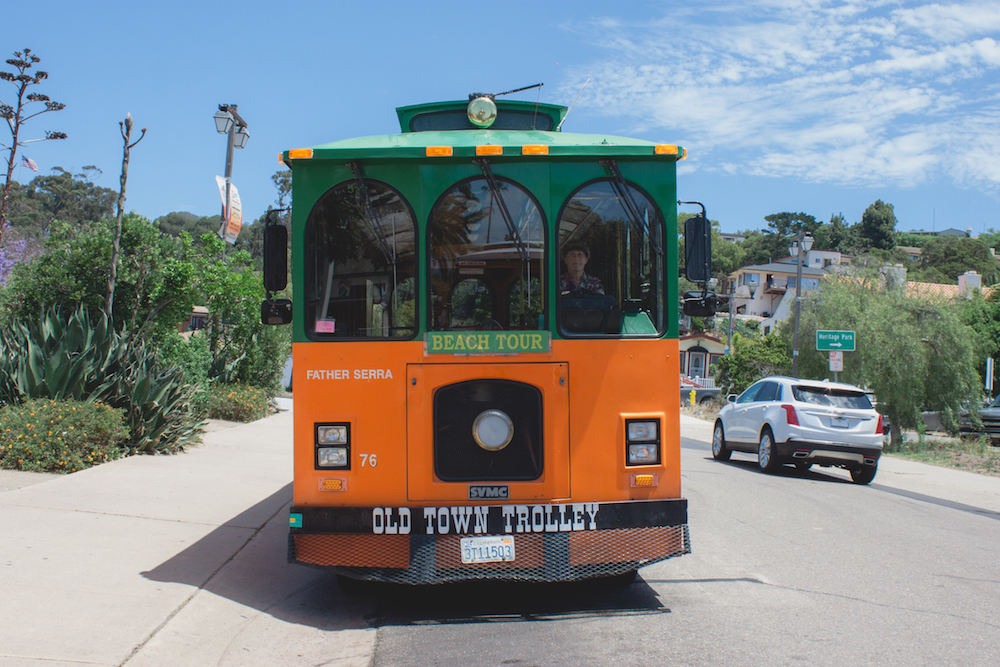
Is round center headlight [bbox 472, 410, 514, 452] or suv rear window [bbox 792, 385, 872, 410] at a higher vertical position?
round center headlight [bbox 472, 410, 514, 452]

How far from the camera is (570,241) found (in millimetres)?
5320

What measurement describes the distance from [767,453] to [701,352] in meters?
48.6

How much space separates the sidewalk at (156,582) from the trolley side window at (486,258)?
6.95 feet

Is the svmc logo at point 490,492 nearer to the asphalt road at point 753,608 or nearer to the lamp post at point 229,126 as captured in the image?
the asphalt road at point 753,608

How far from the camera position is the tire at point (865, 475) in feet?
43.2

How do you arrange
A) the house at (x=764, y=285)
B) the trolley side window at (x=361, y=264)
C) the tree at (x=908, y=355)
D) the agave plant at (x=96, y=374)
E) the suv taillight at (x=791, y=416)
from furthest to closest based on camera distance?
the house at (x=764, y=285) < the tree at (x=908, y=355) < the suv taillight at (x=791, y=416) < the agave plant at (x=96, y=374) < the trolley side window at (x=361, y=264)

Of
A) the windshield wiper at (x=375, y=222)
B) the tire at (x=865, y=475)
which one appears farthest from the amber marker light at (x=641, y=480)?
the tire at (x=865, y=475)

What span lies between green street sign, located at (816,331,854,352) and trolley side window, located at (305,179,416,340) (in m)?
15.9

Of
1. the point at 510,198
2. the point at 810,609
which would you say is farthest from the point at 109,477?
the point at 810,609

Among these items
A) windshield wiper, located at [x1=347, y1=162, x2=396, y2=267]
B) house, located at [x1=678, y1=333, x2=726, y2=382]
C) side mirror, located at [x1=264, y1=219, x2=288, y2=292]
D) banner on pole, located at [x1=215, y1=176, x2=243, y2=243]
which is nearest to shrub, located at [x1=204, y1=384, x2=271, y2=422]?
banner on pole, located at [x1=215, y1=176, x2=243, y2=243]

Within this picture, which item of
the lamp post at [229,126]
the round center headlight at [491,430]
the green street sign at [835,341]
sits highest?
the lamp post at [229,126]

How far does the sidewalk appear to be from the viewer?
4449mm

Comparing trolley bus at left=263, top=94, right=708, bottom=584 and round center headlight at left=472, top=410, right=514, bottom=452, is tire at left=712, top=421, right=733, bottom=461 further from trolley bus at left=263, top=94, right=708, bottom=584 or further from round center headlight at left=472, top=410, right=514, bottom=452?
round center headlight at left=472, top=410, right=514, bottom=452

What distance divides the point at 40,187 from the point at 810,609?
71168 mm
